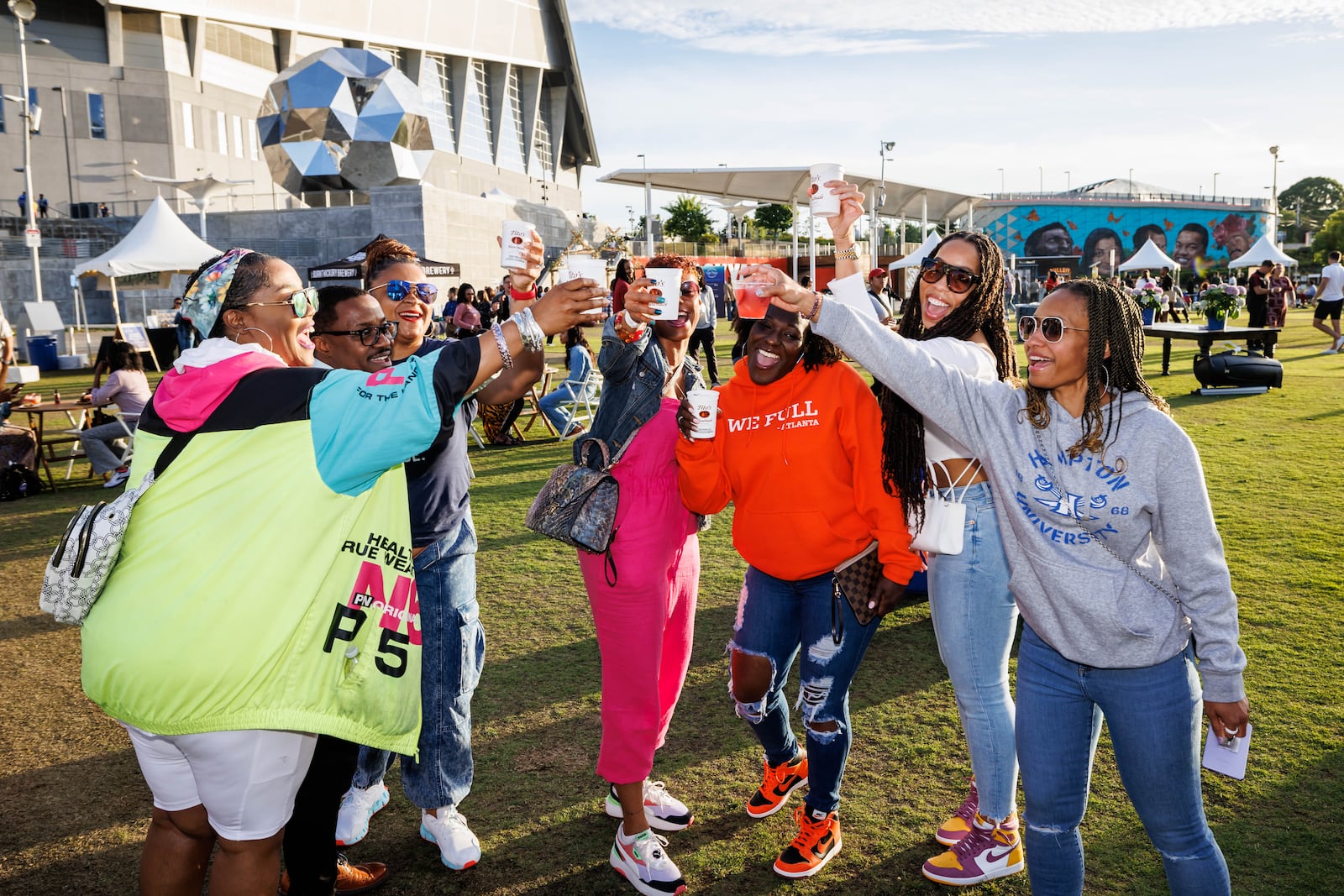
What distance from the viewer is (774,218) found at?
257 feet

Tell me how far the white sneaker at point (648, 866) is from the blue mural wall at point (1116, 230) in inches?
2865

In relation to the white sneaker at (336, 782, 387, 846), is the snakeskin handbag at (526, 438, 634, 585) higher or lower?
higher

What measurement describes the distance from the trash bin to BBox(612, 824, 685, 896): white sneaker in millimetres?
26119

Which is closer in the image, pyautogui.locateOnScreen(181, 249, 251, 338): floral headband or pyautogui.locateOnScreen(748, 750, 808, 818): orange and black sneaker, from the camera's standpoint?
pyautogui.locateOnScreen(181, 249, 251, 338): floral headband

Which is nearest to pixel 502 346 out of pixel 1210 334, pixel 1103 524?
pixel 1103 524

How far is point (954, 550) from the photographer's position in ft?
9.62

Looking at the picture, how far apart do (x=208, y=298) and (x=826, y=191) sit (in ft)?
6.77

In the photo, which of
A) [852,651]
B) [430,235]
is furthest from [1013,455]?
[430,235]

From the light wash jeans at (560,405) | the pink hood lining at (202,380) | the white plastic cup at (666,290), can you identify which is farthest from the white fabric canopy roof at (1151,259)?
the pink hood lining at (202,380)

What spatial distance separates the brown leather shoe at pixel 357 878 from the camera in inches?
127

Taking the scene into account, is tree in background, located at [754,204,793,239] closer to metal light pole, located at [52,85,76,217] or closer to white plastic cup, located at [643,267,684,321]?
metal light pole, located at [52,85,76,217]

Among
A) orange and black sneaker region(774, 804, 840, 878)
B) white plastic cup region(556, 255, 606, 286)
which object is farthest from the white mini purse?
white plastic cup region(556, 255, 606, 286)

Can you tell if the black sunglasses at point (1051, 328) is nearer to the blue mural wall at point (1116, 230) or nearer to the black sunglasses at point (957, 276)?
the black sunglasses at point (957, 276)

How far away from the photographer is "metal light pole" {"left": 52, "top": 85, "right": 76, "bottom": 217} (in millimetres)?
39969
